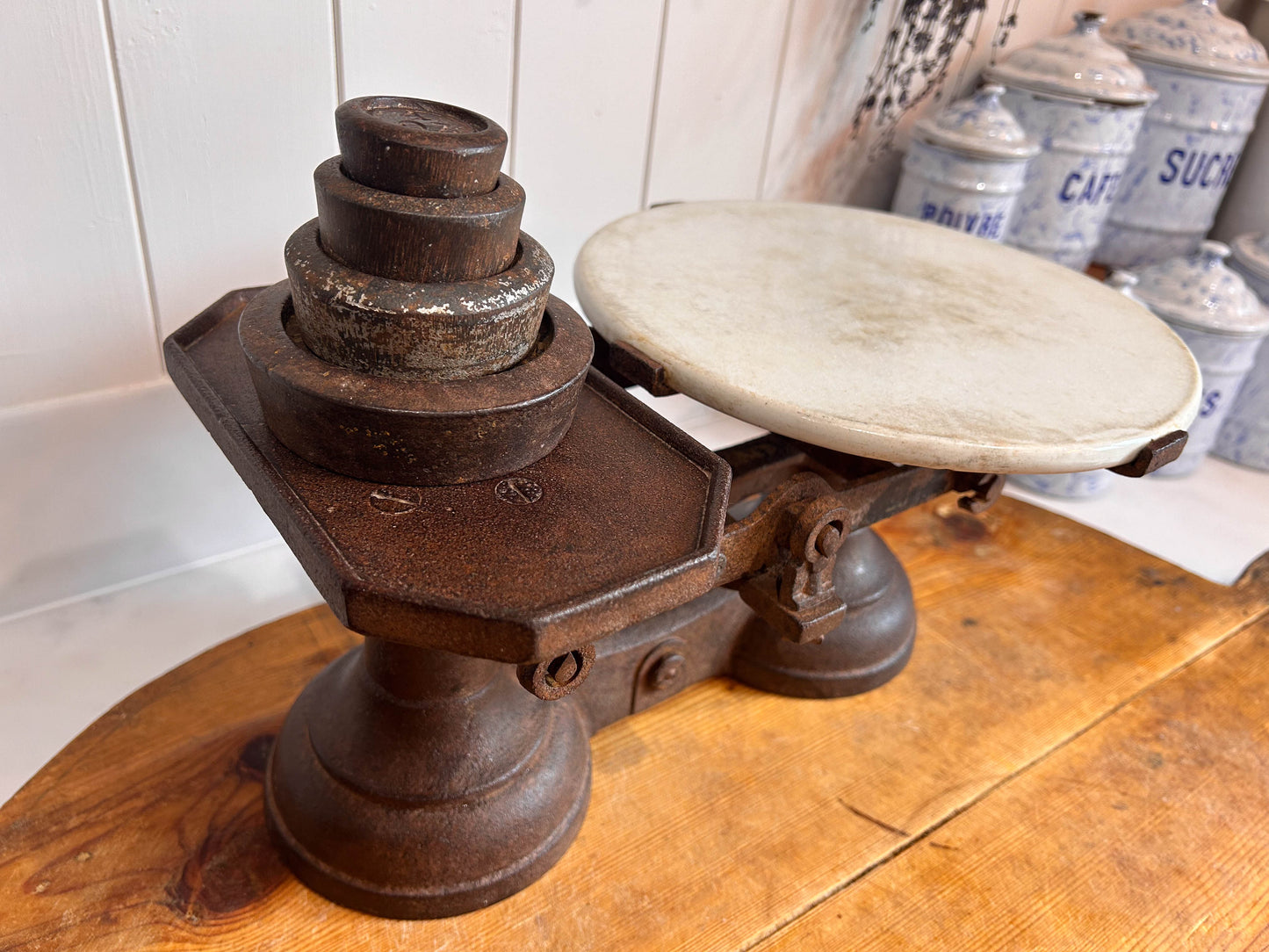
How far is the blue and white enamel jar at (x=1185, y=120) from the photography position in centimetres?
175

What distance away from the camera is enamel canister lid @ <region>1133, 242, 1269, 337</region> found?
1.65m

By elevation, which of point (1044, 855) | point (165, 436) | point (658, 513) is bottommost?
point (1044, 855)

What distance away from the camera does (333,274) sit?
644 mm

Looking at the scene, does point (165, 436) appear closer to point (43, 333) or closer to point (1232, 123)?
point (43, 333)

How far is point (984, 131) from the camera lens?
149cm

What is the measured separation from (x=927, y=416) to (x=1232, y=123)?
146 centimetres

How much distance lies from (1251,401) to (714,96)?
1262 millimetres

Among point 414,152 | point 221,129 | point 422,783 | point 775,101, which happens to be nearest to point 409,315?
point 414,152

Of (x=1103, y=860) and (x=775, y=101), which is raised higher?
(x=775, y=101)

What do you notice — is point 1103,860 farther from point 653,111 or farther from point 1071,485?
point 653,111

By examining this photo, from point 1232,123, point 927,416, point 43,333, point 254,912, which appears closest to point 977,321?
point 927,416

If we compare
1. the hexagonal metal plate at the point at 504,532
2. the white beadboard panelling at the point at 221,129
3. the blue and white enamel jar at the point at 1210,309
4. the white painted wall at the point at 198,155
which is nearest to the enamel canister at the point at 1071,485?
the blue and white enamel jar at the point at 1210,309

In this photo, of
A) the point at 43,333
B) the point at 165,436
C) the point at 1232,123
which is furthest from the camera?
the point at 1232,123

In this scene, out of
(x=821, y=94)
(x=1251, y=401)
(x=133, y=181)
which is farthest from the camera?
(x=1251, y=401)
